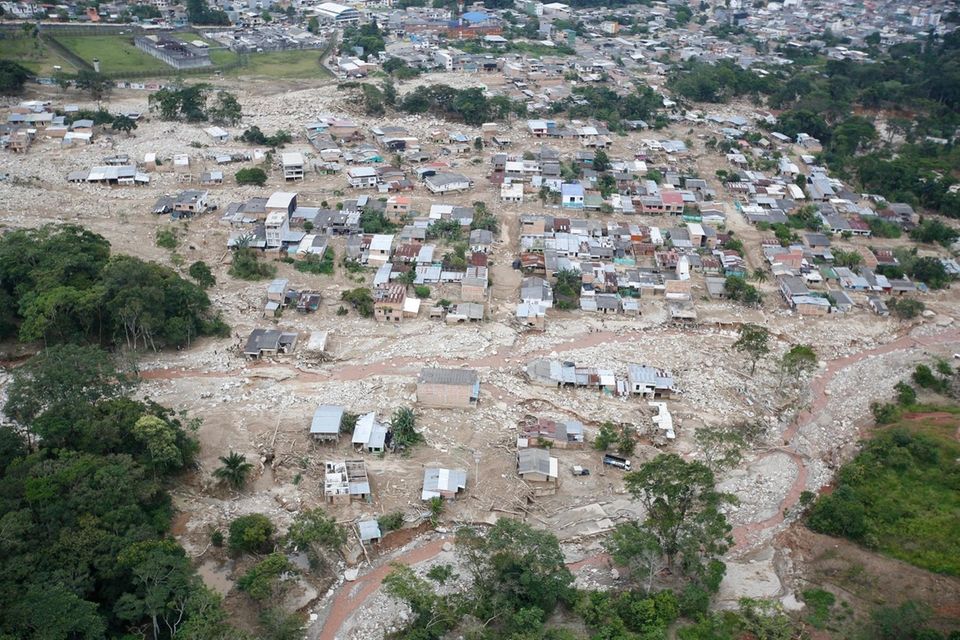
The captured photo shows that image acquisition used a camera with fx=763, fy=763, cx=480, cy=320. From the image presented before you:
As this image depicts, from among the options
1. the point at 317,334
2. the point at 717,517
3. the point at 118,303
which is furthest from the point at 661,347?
the point at 118,303

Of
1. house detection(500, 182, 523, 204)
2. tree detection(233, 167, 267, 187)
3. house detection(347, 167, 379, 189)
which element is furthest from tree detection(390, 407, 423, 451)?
tree detection(233, 167, 267, 187)

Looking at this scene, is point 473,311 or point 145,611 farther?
point 473,311

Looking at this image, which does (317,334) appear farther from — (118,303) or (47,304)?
(47,304)

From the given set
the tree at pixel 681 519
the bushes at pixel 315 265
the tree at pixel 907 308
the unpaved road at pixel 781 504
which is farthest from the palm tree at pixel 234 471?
the tree at pixel 907 308

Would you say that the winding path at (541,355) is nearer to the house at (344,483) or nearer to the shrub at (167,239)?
the house at (344,483)

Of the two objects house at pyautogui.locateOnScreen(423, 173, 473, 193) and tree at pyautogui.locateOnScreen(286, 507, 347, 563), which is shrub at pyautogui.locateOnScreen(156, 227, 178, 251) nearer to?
house at pyautogui.locateOnScreen(423, 173, 473, 193)

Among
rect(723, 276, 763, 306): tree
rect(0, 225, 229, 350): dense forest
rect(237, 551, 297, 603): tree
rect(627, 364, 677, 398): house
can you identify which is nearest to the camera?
rect(237, 551, 297, 603): tree

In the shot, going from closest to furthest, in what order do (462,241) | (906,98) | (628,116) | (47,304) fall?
(47,304) < (462,241) < (628,116) < (906,98)

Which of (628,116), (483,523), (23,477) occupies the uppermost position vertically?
(628,116)
